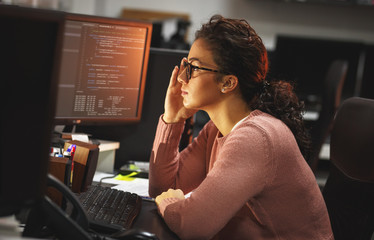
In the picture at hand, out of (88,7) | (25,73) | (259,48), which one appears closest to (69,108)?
(259,48)

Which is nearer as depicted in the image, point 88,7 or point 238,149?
point 238,149

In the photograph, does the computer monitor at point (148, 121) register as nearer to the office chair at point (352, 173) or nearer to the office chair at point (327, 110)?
the office chair at point (352, 173)

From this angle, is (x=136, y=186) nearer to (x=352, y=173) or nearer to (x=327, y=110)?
(x=352, y=173)

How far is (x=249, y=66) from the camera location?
1481 mm

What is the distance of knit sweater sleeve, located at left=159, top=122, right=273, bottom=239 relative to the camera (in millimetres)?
1264

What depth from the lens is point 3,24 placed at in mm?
808

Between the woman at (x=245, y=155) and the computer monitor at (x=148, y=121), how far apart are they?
48 cm

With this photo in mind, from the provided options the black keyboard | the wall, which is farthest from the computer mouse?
the wall

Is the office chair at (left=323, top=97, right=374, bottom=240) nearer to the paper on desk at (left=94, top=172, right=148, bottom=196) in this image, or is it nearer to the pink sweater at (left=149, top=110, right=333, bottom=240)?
the pink sweater at (left=149, top=110, right=333, bottom=240)

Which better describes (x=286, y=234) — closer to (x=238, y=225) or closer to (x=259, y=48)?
(x=238, y=225)

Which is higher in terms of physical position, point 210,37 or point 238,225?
point 210,37

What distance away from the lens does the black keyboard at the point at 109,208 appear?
4.19 feet

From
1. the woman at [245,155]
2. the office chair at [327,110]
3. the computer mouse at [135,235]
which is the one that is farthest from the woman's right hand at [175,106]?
the office chair at [327,110]

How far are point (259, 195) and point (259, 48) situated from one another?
0.43 meters
